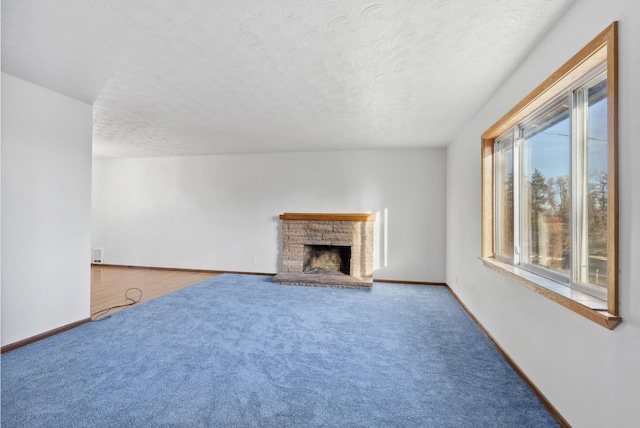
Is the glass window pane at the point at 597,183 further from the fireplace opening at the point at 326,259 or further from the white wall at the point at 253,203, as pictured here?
the fireplace opening at the point at 326,259

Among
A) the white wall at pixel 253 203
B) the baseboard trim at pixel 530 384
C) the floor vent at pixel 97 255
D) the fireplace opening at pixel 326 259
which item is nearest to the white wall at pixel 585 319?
the baseboard trim at pixel 530 384

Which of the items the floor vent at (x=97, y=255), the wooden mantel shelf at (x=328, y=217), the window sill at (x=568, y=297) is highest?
the wooden mantel shelf at (x=328, y=217)

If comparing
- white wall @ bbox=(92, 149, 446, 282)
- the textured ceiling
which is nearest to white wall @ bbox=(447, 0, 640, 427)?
the textured ceiling

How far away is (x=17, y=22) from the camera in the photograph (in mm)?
1870

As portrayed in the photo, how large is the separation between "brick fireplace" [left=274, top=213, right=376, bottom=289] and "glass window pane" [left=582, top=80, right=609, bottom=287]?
11.5 ft

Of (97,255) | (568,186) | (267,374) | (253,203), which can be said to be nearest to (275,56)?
(568,186)

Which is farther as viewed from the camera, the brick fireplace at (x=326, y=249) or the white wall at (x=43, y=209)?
the brick fireplace at (x=326, y=249)

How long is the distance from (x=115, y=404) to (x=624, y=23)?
3.32 m

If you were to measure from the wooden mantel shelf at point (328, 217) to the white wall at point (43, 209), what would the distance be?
3.06 metres

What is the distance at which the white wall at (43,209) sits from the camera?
261 centimetres

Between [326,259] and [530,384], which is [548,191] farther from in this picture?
[326,259]

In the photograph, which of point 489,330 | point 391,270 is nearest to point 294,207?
point 391,270

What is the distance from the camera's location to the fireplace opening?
562 cm

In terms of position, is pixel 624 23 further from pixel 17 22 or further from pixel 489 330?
pixel 17 22
